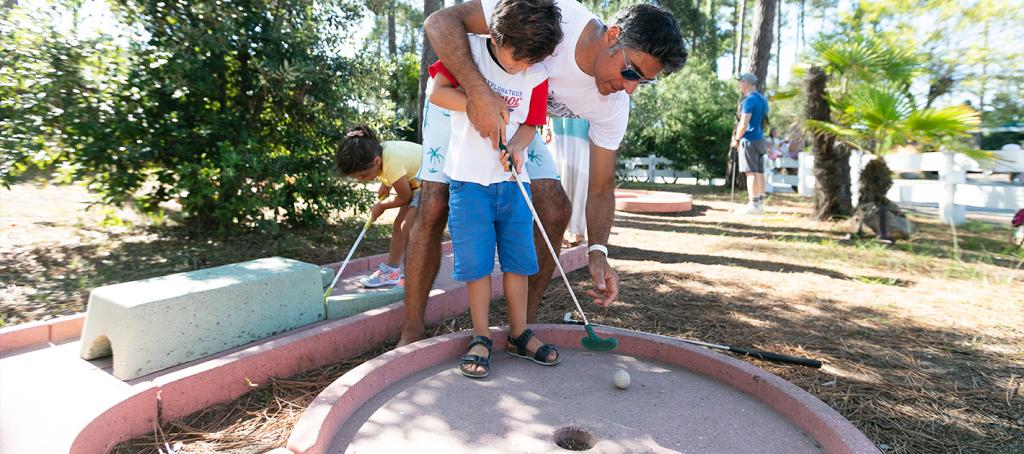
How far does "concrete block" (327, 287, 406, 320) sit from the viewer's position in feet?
10.5

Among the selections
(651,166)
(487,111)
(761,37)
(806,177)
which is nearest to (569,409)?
(487,111)

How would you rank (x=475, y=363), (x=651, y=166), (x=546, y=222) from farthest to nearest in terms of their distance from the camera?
(x=651, y=166)
(x=546, y=222)
(x=475, y=363)

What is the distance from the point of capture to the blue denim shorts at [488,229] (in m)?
2.45

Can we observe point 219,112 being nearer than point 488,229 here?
No

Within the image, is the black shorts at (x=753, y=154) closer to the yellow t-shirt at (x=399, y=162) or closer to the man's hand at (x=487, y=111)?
the yellow t-shirt at (x=399, y=162)

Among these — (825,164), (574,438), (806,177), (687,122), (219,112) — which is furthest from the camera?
(687,122)

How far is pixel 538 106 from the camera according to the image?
254 centimetres

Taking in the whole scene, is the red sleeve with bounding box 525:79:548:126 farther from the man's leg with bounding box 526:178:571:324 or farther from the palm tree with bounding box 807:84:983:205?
the palm tree with bounding box 807:84:983:205

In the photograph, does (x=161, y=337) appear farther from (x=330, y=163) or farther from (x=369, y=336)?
(x=330, y=163)

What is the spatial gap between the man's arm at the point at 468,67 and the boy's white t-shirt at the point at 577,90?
0.12m

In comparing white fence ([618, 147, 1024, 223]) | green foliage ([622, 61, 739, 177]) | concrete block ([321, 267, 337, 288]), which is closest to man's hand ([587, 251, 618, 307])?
concrete block ([321, 267, 337, 288])

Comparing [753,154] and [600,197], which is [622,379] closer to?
[600,197]

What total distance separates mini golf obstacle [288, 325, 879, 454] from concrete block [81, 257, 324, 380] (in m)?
0.86

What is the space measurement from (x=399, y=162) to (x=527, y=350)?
192 centimetres
